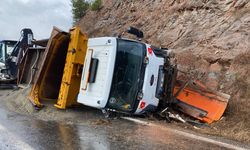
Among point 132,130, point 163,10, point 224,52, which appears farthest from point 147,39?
point 132,130

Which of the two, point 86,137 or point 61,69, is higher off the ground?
point 61,69

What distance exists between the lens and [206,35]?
1205cm

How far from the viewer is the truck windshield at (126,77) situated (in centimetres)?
866

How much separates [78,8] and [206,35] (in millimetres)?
11864

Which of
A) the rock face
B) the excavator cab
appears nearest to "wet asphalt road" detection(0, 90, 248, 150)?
the rock face

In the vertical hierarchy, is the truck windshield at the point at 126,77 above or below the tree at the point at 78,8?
Result: below

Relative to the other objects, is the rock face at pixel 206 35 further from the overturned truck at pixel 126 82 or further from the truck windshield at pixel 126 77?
the truck windshield at pixel 126 77

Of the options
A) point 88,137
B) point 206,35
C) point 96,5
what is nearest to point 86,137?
point 88,137

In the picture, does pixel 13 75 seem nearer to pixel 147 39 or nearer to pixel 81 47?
pixel 147 39

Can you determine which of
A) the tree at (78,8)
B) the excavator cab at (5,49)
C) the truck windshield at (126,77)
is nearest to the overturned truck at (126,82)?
the truck windshield at (126,77)

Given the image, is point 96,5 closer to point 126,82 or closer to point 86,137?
point 126,82

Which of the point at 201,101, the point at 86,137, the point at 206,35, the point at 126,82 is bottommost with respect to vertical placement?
the point at 86,137

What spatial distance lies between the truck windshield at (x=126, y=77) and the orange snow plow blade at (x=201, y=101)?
1538 mm

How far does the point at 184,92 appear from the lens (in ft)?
32.3
